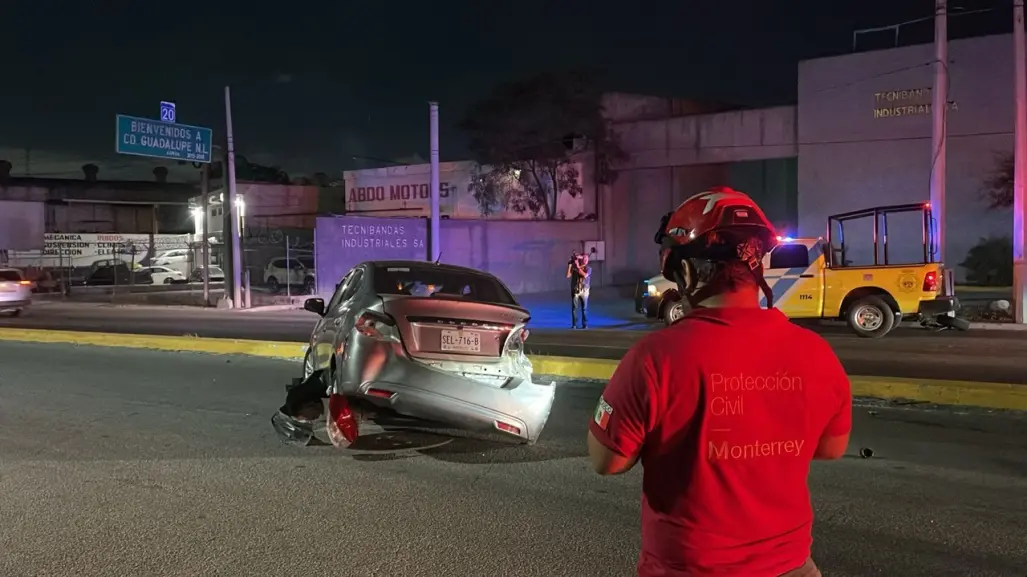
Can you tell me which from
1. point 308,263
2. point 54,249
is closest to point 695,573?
point 308,263

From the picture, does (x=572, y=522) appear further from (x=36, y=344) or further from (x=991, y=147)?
(x=991, y=147)

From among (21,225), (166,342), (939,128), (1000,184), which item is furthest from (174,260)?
(1000,184)

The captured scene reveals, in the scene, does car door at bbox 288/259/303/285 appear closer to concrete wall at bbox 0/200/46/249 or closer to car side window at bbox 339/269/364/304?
concrete wall at bbox 0/200/46/249

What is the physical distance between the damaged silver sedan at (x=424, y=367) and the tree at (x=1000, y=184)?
2516 cm

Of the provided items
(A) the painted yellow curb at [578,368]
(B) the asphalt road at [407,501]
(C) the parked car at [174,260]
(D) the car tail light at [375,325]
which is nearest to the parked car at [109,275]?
(C) the parked car at [174,260]

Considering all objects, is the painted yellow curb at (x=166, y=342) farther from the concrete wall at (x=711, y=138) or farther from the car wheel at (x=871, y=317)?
the concrete wall at (x=711, y=138)

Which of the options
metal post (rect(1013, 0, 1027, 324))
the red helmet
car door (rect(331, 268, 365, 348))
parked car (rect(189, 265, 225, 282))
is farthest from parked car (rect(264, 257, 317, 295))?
the red helmet

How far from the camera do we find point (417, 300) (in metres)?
6.62

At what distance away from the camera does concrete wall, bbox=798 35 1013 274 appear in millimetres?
27141

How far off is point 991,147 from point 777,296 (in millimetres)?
16415

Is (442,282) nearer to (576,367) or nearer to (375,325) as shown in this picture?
(375,325)

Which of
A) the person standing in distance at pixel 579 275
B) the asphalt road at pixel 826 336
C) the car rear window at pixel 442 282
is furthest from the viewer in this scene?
the person standing in distance at pixel 579 275

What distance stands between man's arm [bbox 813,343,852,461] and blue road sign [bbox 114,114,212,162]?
25347 mm

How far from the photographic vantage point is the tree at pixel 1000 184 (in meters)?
26.6
